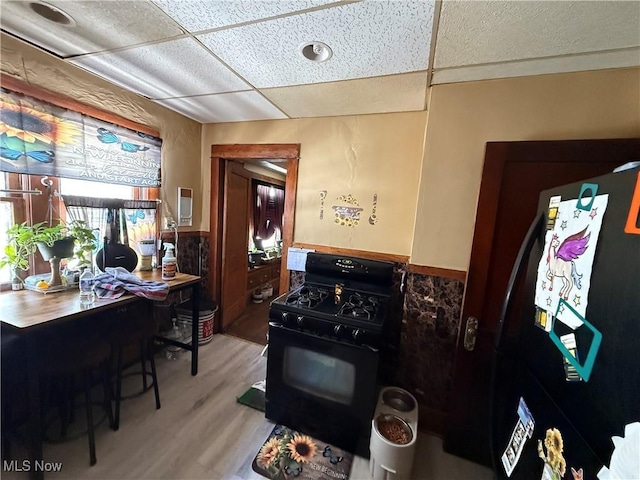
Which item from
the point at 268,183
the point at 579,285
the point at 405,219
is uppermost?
the point at 268,183

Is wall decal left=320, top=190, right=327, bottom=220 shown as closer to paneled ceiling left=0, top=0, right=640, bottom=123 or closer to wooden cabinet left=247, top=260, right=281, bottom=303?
paneled ceiling left=0, top=0, right=640, bottom=123

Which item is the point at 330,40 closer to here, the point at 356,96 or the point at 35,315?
the point at 356,96

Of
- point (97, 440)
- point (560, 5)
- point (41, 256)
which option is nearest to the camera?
point (560, 5)

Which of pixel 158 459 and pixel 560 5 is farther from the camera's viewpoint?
pixel 158 459

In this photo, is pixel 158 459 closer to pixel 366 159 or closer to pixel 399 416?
pixel 399 416

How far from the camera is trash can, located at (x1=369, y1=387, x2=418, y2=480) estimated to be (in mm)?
1343

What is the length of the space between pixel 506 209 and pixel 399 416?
136cm

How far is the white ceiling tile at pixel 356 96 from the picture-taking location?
1.57 meters

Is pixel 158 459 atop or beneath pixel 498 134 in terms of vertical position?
beneath

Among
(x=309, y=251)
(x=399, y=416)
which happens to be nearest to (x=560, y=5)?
(x=309, y=251)

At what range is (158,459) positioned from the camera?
1.48 meters

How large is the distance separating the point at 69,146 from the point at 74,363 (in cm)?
135

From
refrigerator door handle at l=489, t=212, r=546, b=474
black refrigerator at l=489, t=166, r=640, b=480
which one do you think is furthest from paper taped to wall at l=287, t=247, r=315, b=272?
black refrigerator at l=489, t=166, r=640, b=480

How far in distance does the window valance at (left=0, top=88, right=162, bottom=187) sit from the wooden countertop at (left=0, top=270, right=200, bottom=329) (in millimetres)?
717
